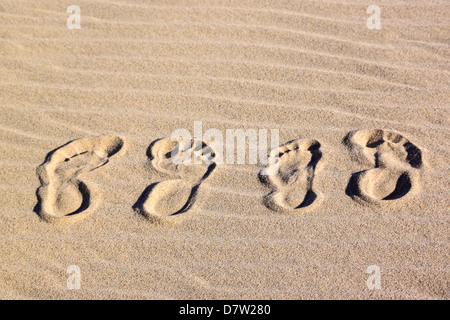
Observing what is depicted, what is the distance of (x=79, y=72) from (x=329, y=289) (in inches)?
79.2

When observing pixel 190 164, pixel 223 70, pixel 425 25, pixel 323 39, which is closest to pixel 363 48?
pixel 323 39

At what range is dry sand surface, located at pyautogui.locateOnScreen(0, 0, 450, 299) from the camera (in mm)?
2027

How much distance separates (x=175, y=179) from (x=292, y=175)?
1.77ft

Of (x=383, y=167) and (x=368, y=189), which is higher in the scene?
(x=383, y=167)

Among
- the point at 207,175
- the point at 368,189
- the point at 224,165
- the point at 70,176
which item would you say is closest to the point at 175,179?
the point at 207,175

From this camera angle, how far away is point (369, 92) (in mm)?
2941

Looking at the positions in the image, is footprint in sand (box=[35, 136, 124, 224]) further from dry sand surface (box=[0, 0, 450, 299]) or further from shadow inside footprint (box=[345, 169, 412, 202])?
shadow inside footprint (box=[345, 169, 412, 202])

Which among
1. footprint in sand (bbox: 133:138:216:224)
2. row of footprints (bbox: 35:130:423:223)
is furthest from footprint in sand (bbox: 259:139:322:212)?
footprint in sand (bbox: 133:138:216:224)

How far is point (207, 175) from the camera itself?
2.46 meters

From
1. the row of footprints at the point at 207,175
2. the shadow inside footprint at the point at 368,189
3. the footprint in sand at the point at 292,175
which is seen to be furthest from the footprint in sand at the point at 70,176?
the shadow inside footprint at the point at 368,189

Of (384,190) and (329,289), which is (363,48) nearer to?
(384,190)

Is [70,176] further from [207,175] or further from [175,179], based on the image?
[207,175]

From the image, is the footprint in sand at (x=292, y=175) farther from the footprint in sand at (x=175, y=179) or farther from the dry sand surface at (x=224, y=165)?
the footprint in sand at (x=175, y=179)

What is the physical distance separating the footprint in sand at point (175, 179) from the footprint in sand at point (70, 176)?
23 cm
